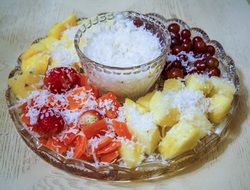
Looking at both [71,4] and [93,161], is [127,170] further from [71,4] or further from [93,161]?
[71,4]

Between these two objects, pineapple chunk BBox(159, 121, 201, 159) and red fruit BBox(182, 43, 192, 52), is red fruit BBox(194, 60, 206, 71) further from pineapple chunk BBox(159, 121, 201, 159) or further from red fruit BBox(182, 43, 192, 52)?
pineapple chunk BBox(159, 121, 201, 159)

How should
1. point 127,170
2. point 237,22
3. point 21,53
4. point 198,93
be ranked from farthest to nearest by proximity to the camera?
point 237,22, point 21,53, point 198,93, point 127,170

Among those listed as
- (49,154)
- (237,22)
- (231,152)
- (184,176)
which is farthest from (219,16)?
(49,154)

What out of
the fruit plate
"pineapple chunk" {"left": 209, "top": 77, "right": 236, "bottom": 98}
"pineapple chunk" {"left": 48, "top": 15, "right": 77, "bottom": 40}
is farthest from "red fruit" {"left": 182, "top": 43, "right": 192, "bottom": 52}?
"pineapple chunk" {"left": 48, "top": 15, "right": 77, "bottom": 40}

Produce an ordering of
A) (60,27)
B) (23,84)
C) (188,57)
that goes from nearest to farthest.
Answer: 1. (23,84)
2. (188,57)
3. (60,27)

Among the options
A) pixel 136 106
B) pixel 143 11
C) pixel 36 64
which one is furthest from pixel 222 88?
pixel 143 11

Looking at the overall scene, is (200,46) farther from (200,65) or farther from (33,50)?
(33,50)
